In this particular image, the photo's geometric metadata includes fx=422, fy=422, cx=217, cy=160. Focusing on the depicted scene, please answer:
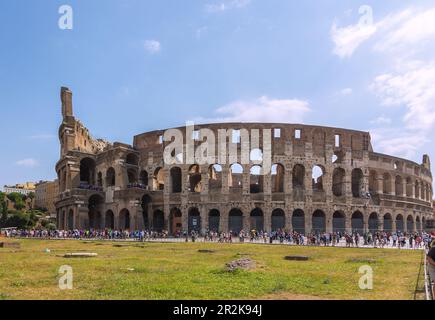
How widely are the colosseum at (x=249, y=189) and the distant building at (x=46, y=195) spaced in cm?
7474

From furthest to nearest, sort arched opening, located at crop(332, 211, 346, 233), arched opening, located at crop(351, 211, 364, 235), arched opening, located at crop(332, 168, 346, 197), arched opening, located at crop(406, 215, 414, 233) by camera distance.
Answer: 1. arched opening, located at crop(406, 215, 414, 233)
2. arched opening, located at crop(332, 168, 346, 197)
3. arched opening, located at crop(351, 211, 364, 235)
4. arched opening, located at crop(332, 211, 346, 233)

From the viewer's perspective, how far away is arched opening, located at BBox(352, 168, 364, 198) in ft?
166

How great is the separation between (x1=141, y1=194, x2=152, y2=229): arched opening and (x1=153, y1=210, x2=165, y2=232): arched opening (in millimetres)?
876

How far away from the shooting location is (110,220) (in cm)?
5503

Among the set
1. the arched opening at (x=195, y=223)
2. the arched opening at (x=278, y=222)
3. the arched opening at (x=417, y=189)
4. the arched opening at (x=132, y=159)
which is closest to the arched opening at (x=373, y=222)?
the arched opening at (x=278, y=222)

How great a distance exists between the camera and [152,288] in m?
11.4

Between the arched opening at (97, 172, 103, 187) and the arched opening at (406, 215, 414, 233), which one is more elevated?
the arched opening at (97, 172, 103, 187)

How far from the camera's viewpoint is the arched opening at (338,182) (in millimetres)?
50031

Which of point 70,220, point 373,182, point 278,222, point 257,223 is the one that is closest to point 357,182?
point 373,182


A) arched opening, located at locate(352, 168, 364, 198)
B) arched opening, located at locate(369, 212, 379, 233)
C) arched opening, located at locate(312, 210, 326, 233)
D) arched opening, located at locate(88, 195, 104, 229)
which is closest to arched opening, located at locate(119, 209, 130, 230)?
arched opening, located at locate(88, 195, 104, 229)

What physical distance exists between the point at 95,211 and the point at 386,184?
3807 centimetres

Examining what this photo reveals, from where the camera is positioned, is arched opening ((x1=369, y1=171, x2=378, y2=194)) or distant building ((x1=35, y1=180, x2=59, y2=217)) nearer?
arched opening ((x1=369, y1=171, x2=378, y2=194))

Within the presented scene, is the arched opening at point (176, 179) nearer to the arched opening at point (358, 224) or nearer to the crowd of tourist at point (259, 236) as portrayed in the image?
the crowd of tourist at point (259, 236)

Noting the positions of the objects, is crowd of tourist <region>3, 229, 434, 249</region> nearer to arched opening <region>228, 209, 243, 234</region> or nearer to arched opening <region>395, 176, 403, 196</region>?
arched opening <region>228, 209, 243, 234</region>
